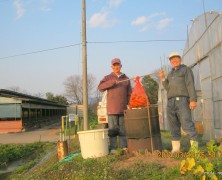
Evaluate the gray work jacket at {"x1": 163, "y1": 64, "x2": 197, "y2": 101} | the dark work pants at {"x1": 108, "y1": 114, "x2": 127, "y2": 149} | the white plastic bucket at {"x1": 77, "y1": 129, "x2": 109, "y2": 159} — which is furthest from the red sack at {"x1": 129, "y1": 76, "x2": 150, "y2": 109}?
the white plastic bucket at {"x1": 77, "y1": 129, "x2": 109, "y2": 159}

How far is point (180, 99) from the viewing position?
616 cm

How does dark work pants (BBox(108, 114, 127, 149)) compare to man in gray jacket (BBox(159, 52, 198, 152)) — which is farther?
dark work pants (BBox(108, 114, 127, 149))

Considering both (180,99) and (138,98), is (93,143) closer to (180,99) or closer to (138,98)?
(138,98)

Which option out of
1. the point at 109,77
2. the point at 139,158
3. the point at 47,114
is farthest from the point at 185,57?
the point at 47,114

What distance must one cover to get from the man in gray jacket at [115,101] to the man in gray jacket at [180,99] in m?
1.12

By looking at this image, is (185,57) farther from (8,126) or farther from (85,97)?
(8,126)

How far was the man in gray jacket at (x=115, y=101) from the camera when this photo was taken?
701 centimetres

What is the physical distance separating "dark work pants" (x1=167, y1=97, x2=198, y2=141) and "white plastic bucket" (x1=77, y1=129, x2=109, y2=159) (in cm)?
144

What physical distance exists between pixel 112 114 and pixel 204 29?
5.63m

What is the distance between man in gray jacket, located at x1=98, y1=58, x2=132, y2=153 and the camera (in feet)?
23.0

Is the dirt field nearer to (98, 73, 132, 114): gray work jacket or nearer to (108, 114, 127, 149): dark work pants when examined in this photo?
(108, 114, 127, 149): dark work pants

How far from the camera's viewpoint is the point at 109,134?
694cm

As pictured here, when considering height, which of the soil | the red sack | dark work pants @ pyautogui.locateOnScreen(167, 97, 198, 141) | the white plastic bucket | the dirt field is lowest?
the dirt field

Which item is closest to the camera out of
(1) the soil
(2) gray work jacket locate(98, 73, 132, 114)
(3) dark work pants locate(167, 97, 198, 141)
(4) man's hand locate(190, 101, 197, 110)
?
(1) the soil
